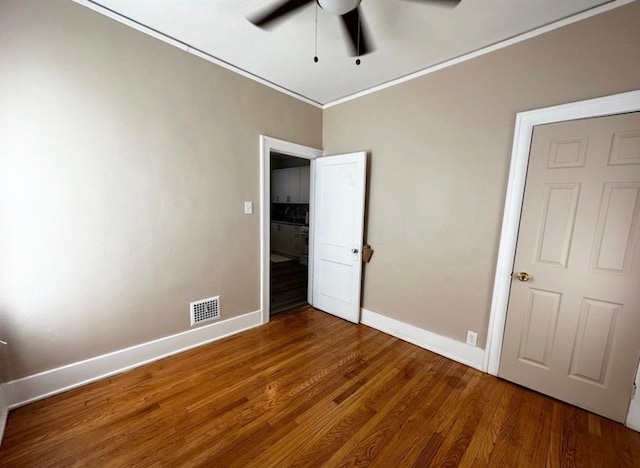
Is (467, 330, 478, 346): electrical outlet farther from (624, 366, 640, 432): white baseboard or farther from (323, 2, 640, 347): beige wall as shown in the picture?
(624, 366, 640, 432): white baseboard

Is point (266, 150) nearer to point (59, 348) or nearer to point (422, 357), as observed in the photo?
point (59, 348)

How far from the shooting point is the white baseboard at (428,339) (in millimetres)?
2299

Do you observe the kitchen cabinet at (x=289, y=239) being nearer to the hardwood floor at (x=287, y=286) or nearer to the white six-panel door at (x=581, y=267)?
the hardwood floor at (x=287, y=286)

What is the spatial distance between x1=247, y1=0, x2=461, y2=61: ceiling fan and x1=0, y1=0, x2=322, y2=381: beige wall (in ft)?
3.24

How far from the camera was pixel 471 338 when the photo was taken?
2.30 metres

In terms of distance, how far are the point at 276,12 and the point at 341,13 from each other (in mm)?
429

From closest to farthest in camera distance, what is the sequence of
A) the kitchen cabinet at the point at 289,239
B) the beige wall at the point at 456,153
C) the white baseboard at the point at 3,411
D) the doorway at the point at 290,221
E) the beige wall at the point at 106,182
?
the white baseboard at the point at 3,411 < the beige wall at the point at 106,182 < the beige wall at the point at 456,153 < the doorway at the point at 290,221 < the kitchen cabinet at the point at 289,239

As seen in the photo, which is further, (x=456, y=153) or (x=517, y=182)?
(x=456, y=153)

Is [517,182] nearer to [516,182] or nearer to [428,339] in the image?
[516,182]

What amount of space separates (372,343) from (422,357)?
1.61 ft

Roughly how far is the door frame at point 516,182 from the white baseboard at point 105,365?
2.46m

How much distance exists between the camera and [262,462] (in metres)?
1.39

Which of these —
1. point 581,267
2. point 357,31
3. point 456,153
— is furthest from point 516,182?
point 357,31

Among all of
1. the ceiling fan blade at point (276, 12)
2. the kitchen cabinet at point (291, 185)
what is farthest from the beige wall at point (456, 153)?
the kitchen cabinet at point (291, 185)
